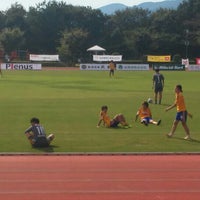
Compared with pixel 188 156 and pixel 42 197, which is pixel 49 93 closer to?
pixel 188 156

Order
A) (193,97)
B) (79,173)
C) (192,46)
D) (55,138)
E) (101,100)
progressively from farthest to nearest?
1. (192,46)
2. (193,97)
3. (101,100)
4. (55,138)
5. (79,173)

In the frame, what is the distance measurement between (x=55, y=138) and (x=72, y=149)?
1.66m

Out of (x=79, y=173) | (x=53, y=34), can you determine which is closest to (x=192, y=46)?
(x=53, y=34)

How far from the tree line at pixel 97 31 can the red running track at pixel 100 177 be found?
7190 cm

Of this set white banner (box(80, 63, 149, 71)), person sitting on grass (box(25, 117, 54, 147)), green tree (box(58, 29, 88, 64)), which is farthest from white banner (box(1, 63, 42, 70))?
person sitting on grass (box(25, 117, 54, 147))

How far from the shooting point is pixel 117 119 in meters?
18.9

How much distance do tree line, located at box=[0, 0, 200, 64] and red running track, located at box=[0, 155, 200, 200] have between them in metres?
71.9

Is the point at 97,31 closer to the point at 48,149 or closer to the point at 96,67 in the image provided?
the point at 96,67

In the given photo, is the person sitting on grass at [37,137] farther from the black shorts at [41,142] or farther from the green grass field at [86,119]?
the green grass field at [86,119]

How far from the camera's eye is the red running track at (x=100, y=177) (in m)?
10.6

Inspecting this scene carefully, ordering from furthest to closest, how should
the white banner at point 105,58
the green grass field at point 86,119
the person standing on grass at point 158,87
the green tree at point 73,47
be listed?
the green tree at point 73,47, the white banner at point 105,58, the person standing on grass at point 158,87, the green grass field at point 86,119

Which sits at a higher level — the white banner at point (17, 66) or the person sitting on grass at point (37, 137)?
the white banner at point (17, 66)

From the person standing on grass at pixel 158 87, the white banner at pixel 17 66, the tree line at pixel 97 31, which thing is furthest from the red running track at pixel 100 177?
the tree line at pixel 97 31

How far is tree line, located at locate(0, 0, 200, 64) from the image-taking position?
93125 millimetres
